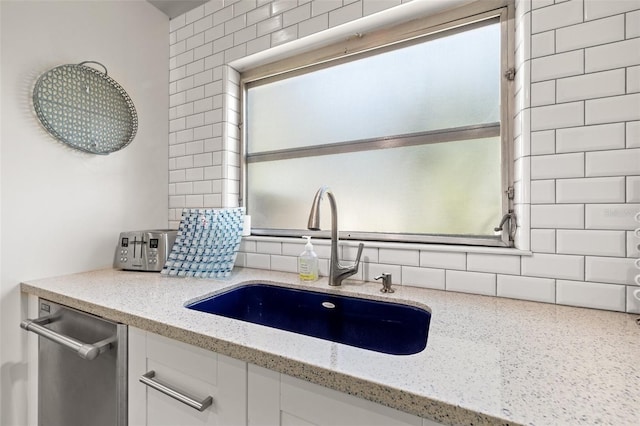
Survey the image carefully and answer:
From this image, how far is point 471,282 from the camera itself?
0.99 meters

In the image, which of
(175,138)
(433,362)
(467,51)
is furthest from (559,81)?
(175,138)

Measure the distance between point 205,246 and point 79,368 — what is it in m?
0.55

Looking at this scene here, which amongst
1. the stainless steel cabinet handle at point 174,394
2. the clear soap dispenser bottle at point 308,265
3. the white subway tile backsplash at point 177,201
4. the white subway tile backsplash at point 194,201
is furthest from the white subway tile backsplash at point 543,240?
the white subway tile backsplash at point 177,201

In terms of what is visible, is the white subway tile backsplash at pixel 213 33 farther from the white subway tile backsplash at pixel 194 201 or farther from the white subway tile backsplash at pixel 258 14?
the white subway tile backsplash at pixel 194 201

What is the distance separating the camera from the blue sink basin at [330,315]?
900 millimetres

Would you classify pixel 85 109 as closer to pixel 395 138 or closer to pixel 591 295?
pixel 395 138

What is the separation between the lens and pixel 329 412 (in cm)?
54

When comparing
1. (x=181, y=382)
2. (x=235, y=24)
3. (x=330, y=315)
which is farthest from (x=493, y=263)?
(x=235, y=24)

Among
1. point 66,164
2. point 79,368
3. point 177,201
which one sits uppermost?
point 66,164

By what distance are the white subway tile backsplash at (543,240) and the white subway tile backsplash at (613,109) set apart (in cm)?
33

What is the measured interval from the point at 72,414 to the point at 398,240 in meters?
1.28

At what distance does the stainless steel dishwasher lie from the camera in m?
0.85

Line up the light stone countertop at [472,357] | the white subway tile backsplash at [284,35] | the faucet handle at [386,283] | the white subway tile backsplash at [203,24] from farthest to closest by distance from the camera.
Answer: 1. the white subway tile backsplash at [203,24]
2. the white subway tile backsplash at [284,35]
3. the faucet handle at [386,283]
4. the light stone countertop at [472,357]

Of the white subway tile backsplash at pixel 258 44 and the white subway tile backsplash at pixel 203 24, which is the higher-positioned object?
the white subway tile backsplash at pixel 203 24
